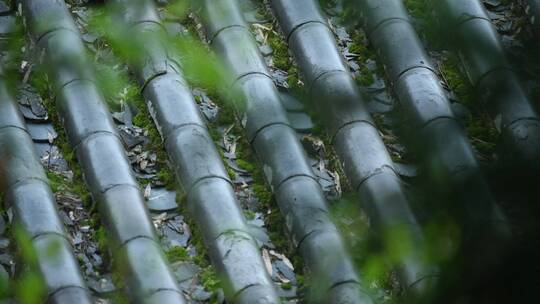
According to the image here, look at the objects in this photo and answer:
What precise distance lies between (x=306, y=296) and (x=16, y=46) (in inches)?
81.1

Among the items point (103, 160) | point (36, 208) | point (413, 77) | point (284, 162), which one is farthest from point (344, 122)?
point (36, 208)

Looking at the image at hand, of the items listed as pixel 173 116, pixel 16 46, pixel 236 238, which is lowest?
pixel 236 238

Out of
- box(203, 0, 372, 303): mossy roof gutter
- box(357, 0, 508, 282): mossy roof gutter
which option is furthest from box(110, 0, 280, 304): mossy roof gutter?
box(357, 0, 508, 282): mossy roof gutter

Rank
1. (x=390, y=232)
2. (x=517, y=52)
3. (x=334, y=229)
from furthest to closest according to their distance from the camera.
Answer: (x=334, y=229), (x=517, y=52), (x=390, y=232)

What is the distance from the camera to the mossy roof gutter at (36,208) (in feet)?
17.1

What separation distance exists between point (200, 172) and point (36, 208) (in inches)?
33.7

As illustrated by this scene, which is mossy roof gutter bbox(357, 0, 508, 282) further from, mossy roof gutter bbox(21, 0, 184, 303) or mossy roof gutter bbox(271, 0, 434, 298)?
mossy roof gutter bbox(21, 0, 184, 303)

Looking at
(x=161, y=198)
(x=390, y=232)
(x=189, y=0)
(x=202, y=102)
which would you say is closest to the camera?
(x=390, y=232)

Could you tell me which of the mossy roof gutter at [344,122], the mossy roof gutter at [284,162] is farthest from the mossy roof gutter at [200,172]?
the mossy roof gutter at [344,122]

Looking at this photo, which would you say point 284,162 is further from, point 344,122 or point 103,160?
point 103,160

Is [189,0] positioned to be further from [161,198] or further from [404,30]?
[404,30]

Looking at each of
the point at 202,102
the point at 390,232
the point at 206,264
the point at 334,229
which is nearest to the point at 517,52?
the point at 390,232

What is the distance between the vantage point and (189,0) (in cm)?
518

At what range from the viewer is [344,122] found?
5.89 meters
